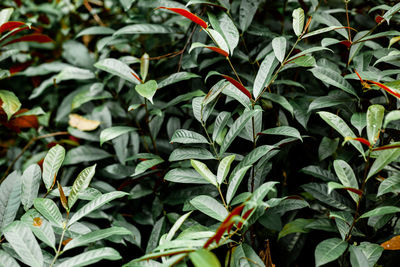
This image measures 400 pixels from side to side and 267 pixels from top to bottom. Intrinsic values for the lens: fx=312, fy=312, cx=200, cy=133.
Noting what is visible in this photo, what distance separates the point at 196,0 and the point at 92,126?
583mm

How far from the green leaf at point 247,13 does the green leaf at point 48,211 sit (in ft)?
2.47

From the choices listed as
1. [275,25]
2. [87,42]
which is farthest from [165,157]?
[87,42]

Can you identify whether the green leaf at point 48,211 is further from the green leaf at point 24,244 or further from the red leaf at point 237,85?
the red leaf at point 237,85

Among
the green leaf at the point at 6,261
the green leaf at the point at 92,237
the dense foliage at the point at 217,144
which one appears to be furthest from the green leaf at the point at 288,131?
the green leaf at the point at 6,261

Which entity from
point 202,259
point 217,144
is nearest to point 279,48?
point 217,144

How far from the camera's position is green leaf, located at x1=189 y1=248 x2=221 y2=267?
0.46 meters

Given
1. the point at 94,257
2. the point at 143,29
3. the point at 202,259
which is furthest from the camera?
the point at 143,29

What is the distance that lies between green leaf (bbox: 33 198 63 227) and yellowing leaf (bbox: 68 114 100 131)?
484mm

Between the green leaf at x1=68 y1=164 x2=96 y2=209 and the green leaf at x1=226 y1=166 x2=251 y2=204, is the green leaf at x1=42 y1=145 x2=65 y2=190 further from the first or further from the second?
the green leaf at x1=226 y1=166 x2=251 y2=204

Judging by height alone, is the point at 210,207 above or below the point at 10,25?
below

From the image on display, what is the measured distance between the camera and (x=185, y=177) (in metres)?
0.80

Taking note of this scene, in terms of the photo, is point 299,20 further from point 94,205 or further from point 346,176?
point 94,205

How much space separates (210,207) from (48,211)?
35 centimetres

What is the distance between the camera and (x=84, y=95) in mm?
1196
